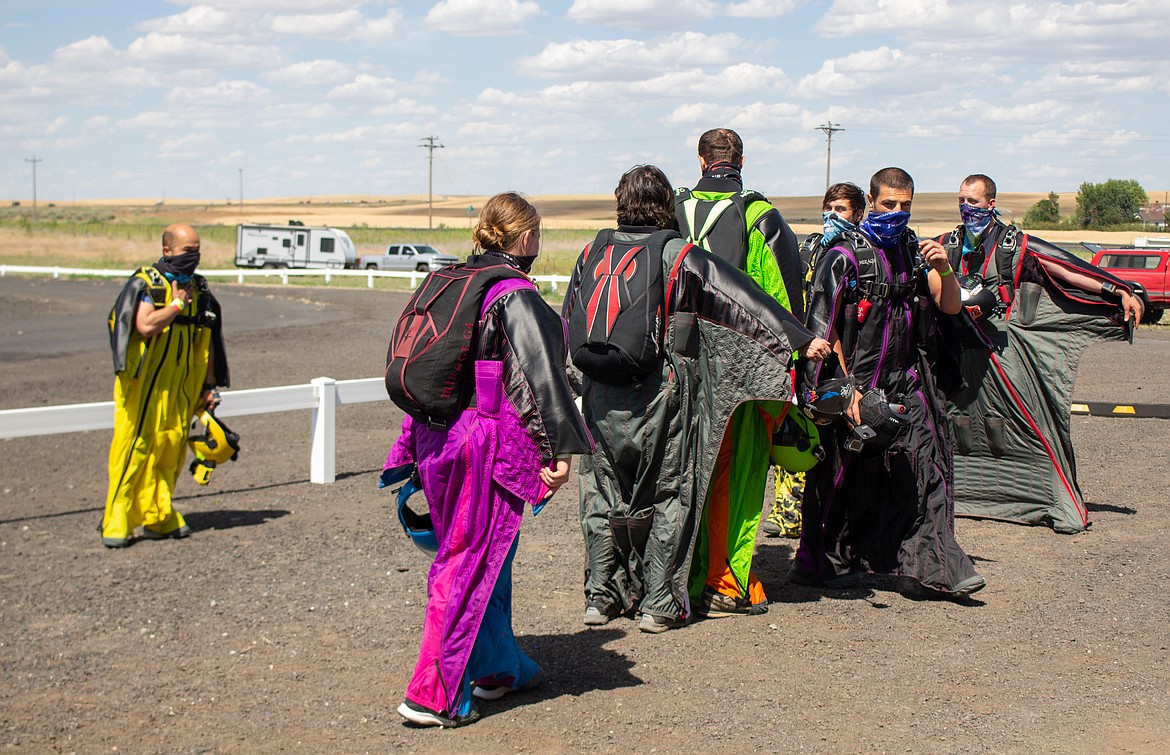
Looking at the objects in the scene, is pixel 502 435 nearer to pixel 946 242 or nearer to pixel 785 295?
pixel 785 295

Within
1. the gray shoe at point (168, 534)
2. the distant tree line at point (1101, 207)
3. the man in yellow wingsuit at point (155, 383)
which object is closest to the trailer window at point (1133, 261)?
the man in yellow wingsuit at point (155, 383)

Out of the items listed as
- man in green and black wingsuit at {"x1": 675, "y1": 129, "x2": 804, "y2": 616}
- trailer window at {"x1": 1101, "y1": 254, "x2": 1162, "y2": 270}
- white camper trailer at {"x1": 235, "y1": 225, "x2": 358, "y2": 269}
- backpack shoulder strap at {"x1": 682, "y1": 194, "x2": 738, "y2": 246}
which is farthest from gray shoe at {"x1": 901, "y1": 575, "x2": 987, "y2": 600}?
white camper trailer at {"x1": 235, "y1": 225, "x2": 358, "y2": 269}

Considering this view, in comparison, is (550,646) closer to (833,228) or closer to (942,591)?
(942,591)

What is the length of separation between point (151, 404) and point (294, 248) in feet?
164

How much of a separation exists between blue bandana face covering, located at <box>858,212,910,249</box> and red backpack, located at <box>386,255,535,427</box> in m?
2.26

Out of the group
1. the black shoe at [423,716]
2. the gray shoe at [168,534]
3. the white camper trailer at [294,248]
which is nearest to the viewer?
the black shoe at [423,716]

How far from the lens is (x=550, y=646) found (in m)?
5.49

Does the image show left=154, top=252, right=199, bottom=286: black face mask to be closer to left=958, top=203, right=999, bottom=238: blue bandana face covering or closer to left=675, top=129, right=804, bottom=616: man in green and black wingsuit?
left=675, top=129, right=804, bottom=616: man in green and black wingsuit

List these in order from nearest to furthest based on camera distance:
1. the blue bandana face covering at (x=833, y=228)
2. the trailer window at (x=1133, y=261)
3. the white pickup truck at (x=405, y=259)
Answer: the blue bandana face covering at (x=833, y=228)
the trailer window at (x=1133, y=261)
the white pickup truck at (x=405, y=259)

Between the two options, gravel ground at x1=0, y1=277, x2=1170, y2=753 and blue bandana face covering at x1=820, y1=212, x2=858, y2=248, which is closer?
gravel ground at x1=0, y1=277, x2=1170, y2=753

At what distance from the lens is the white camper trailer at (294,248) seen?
2153 inches

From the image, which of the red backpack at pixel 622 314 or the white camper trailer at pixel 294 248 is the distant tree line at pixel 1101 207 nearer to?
the white camper trailer at pixel 294 248

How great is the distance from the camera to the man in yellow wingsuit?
736cm

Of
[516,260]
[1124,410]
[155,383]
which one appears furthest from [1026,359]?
[155,383]
